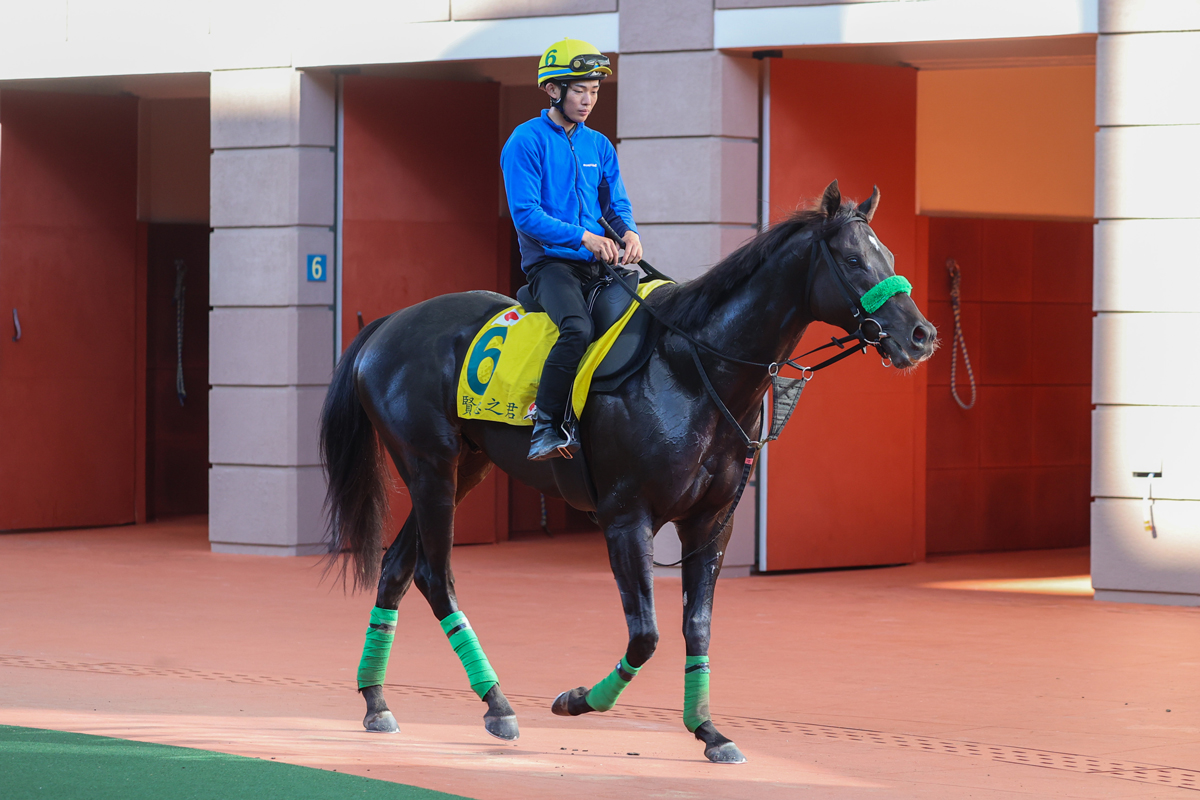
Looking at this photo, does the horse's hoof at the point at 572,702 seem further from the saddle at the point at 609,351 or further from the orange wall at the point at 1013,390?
the orange wall at the point at 1013,390

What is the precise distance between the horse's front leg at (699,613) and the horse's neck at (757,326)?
503 mm

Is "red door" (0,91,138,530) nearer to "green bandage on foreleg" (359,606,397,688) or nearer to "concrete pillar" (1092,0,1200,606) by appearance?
"concrete pillar" (1092,0,1200,606)

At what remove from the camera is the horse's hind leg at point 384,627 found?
22.0ft

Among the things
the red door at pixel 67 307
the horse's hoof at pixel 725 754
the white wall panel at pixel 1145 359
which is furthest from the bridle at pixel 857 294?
the red door at pixel 67 307

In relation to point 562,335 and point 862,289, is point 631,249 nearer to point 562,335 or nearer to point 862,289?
point 562,335

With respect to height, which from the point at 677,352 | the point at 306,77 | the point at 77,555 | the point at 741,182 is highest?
the point at 306,77

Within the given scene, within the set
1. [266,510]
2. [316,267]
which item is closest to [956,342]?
[316,267]

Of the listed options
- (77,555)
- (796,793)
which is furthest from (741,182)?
(796,793)

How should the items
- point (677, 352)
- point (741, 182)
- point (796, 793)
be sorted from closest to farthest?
point (796, 793) < point (677, 352) < point (741, 182)

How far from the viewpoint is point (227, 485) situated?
556 inches

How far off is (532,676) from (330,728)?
1.63m

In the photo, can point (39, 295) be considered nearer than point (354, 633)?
No

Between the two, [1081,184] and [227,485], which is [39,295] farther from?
[1081,184]

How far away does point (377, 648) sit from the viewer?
6871 mm
